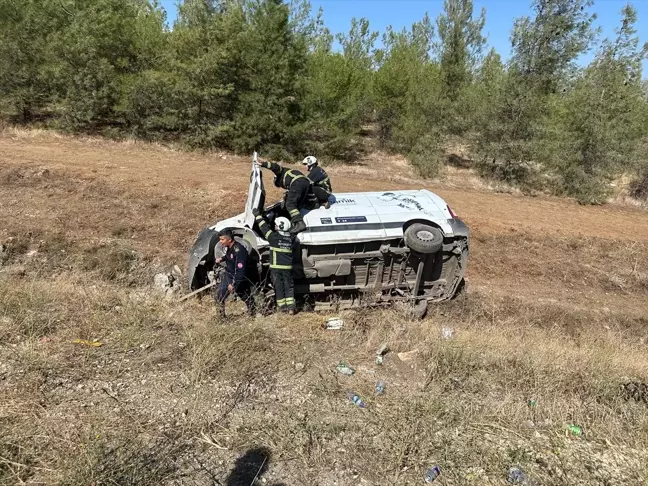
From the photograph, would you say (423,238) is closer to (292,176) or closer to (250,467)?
(292,176)

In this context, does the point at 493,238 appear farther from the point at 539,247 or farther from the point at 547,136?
the point at 547,136

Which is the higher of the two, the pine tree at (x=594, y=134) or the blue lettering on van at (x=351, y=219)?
the pine tree at (x=594, y=134)

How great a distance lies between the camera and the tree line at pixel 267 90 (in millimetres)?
14930

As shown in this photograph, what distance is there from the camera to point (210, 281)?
631 centimetres

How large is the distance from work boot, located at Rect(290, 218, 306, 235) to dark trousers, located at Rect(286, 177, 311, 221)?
42 millimetres

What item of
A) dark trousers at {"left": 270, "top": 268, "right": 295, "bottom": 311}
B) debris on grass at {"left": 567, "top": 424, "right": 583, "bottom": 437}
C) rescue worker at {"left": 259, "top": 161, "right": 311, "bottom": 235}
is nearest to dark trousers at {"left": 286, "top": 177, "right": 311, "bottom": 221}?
rescue worker at {"left": 259, "top": 161, "right": 311, "bottom": 235}

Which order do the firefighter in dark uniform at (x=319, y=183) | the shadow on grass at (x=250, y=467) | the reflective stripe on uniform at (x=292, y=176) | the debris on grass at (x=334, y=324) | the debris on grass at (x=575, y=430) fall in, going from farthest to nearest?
the firefighter in dark uniform at (x=319, y=183) → the reflective stripe on uniform at (x=292, y=176) → the debris on grass at (x=334, y=324) → the debris on grass at (x=575, y=430) → the shadow on grass at (x=250, y=467)

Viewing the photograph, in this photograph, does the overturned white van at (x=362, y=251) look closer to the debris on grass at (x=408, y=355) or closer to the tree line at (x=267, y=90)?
the debris on grass at (x=408, y=355)

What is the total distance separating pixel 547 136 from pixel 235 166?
418 inches

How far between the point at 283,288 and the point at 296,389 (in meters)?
2.03

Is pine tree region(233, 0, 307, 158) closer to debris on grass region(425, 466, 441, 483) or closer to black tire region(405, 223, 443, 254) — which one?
black tire region(405, 223, 443, 254)

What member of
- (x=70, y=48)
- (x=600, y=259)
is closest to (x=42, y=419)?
(x=600, y=259)

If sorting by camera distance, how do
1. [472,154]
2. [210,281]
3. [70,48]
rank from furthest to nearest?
[472,154] < [70,48] < [210,281]

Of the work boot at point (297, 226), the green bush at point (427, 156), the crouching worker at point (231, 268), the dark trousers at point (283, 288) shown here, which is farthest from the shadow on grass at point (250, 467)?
the green bush at point (427, 156)
